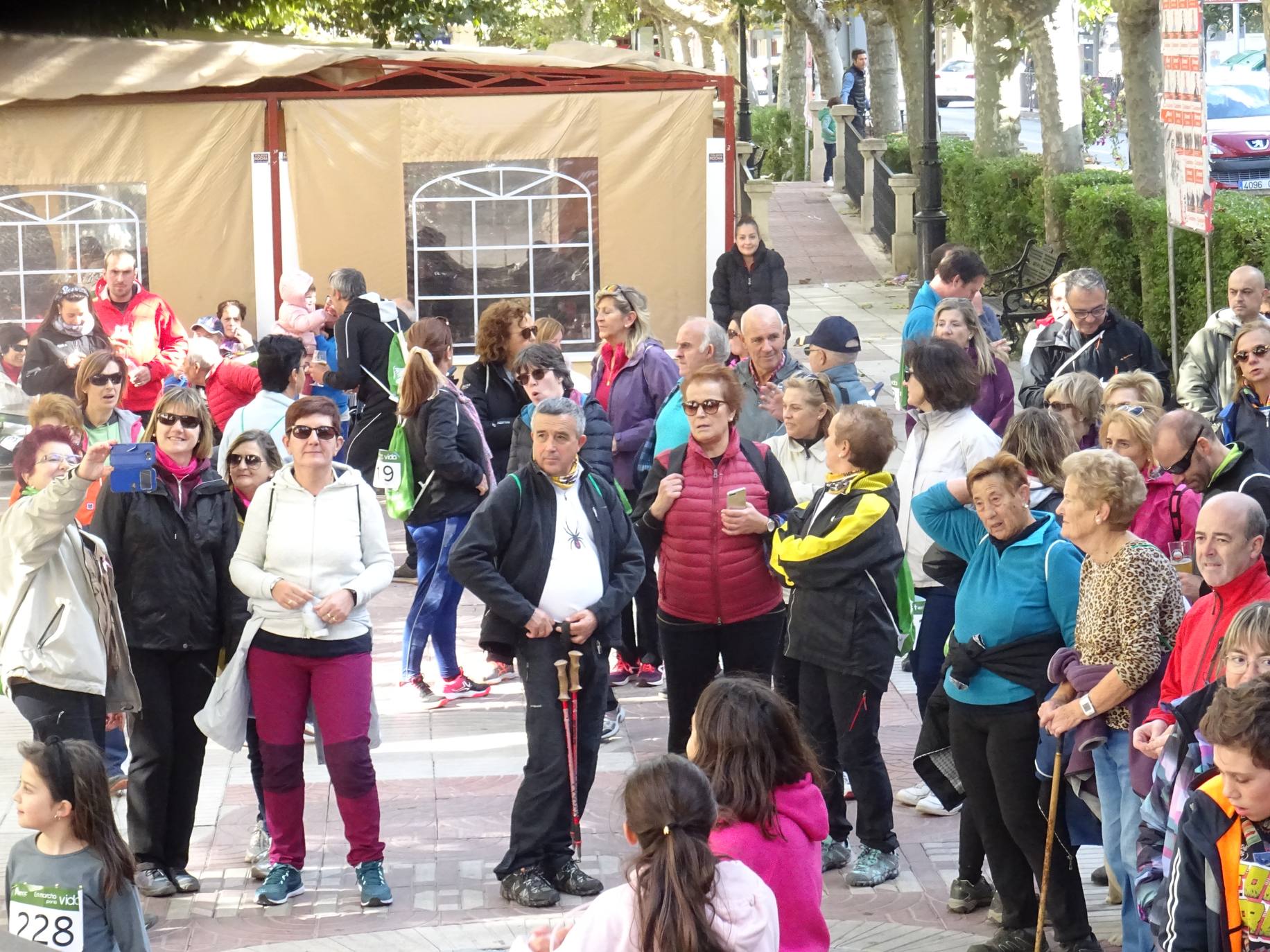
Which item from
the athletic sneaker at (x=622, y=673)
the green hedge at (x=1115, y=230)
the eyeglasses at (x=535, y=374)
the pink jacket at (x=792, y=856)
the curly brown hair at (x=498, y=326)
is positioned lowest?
the athletic sneaker at (x=622, y=673)

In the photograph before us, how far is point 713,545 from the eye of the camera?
6633 mm

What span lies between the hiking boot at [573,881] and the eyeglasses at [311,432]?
1.79 m

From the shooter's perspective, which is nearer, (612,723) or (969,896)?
(969,896)

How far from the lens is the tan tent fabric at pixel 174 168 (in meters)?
14.4

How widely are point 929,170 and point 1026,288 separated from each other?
1.66 meters

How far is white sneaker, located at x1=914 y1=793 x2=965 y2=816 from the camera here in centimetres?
711

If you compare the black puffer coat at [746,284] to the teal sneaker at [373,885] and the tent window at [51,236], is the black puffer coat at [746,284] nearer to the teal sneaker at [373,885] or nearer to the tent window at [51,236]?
the tent window at [51,236]

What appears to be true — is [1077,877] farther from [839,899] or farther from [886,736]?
[886,736]

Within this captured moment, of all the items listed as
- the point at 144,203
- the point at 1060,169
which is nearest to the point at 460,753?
the point at 144,203

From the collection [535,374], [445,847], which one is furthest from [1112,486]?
[535,374]

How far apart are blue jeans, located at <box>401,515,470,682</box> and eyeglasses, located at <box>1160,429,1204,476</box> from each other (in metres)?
3.61

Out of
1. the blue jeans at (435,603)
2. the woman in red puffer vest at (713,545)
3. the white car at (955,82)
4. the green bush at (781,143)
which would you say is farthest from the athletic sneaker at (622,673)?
the white car at (955,82)

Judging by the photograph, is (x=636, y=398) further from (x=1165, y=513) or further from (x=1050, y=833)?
(x=1050, y=833)

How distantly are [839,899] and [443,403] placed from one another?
3.48m
